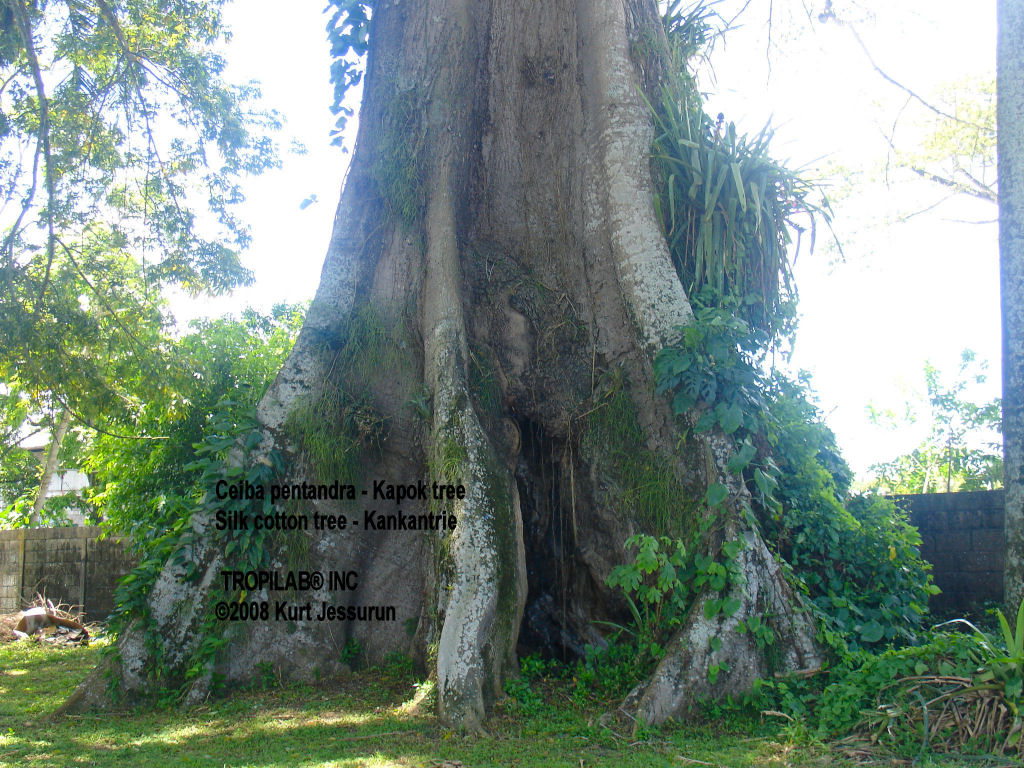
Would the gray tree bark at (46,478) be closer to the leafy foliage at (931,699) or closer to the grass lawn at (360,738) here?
the grass lawn at (360,738)

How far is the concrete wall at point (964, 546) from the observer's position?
598cm

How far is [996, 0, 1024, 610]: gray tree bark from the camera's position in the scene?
393 cm

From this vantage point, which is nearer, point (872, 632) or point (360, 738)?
point (360, 738)

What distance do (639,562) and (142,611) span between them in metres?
3.04

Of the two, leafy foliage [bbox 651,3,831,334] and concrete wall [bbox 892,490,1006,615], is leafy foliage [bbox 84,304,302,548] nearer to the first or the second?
leafy foliage [bbox 651,3,831,334]

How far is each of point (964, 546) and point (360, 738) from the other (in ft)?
16.2

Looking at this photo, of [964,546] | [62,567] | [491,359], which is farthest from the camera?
[62,567]

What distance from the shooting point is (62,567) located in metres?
9.07

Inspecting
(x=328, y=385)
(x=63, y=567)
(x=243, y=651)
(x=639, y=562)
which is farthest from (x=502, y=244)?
(x=63, y=567)

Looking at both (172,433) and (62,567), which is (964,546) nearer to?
(172,433)

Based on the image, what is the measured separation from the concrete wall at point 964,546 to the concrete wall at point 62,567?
8039 millimetres

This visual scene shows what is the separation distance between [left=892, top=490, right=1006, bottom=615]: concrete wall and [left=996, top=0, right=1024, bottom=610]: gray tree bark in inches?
92.1

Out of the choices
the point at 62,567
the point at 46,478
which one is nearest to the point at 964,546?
the point at 62,567

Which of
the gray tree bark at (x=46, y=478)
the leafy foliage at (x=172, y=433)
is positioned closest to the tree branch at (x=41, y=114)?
the leafy foliage at (x=172, y=433)
